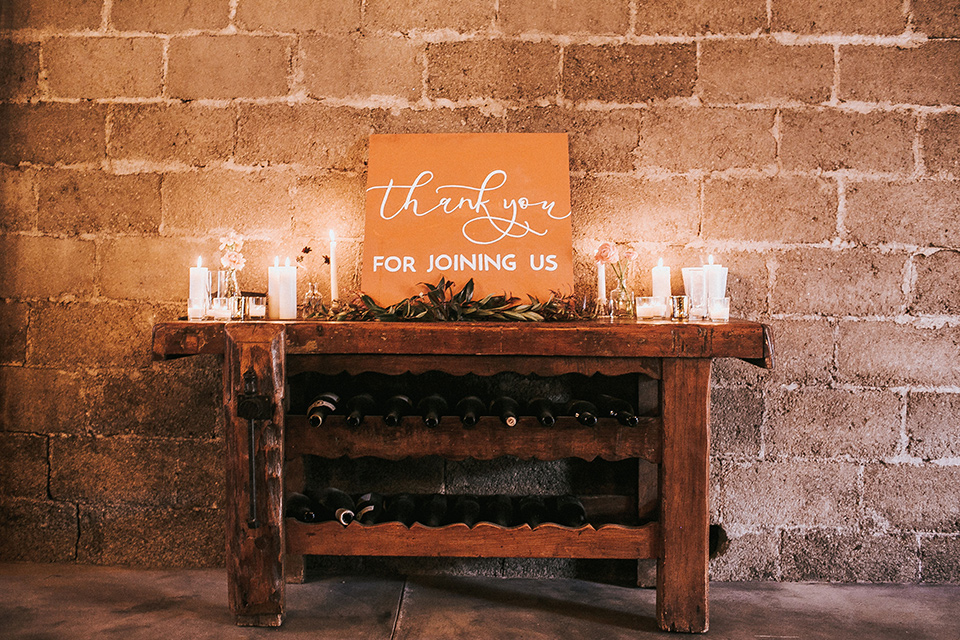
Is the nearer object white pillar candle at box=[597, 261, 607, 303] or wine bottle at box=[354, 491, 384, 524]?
wine bottle at box=[354, 491, 384, 524]

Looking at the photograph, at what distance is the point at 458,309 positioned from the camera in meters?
2.24

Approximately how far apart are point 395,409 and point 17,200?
2014mm

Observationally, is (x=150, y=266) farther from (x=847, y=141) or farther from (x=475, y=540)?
(x=847, y=141)

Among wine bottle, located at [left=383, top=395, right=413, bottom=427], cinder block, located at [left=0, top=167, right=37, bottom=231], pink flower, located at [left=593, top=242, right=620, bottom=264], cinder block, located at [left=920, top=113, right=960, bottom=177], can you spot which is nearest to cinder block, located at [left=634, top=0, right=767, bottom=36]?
cinder block, located at [left=920, top=113, right=960, bottom=177]

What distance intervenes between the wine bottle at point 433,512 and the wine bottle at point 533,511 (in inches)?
12.0

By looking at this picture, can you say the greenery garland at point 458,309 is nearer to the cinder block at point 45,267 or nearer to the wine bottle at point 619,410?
the wine bottle at point 619,410

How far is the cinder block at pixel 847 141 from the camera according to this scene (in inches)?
100

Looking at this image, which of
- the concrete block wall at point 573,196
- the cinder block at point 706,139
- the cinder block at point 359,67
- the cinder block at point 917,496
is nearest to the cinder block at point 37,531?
the concrete block wall at point 573,196

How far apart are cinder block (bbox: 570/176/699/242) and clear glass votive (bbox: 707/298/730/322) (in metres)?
0.43

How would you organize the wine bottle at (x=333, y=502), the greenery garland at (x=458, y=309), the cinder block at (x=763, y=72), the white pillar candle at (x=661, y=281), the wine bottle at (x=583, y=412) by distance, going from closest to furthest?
the wine bottle at (x=583, y=412), the greenery garland at (x=458, y=309), the wine bottle at (x=333, y=502), the white pillar candle at (x=661, y=281), the cinder block at (x=763, y=72)

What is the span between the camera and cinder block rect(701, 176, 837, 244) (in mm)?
2566

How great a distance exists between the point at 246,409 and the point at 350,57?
1.56m

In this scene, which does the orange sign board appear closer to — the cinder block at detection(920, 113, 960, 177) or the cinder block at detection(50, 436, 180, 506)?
the cinder block at detection(50, 436, 180, 506)

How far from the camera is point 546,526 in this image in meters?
2.10
